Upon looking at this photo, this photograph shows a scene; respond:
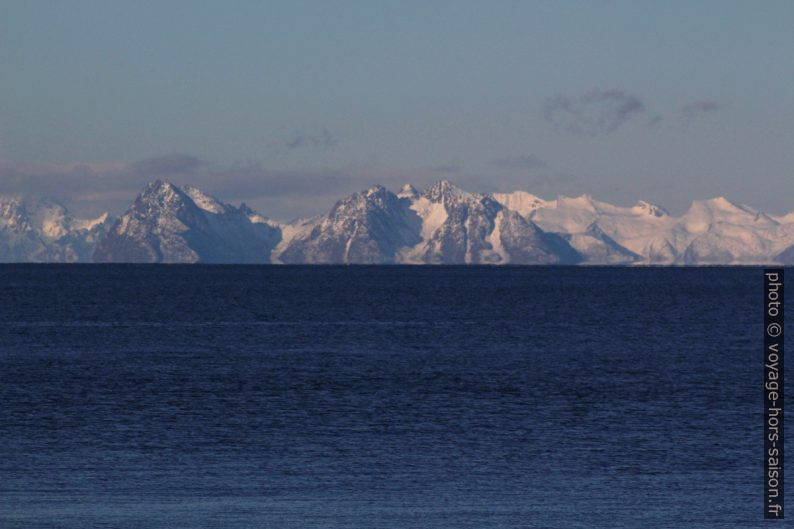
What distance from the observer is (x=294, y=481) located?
4659 cm

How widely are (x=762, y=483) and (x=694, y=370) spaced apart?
47781mm

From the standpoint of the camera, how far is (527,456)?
5222 centimetres

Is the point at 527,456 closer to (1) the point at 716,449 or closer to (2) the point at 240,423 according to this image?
(1) the point at 716,449

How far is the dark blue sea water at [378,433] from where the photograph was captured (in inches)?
1654

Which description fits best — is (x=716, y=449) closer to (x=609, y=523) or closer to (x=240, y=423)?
(x=609, y=523)

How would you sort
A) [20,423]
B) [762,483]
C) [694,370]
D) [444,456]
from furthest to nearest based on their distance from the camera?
1. [694,370]
2. [20,423]
3. [444,456]
4. [762,483]

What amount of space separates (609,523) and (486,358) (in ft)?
206

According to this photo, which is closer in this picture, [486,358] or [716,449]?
[716,449]

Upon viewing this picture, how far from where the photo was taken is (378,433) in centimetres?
5891

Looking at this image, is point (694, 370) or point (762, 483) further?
point (694, 370)

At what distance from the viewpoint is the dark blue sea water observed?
42000mm

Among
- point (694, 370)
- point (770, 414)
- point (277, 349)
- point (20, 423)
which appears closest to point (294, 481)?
point (20, 423)

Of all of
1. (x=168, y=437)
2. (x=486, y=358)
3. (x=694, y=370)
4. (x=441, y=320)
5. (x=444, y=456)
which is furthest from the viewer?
(x=441, y=320)

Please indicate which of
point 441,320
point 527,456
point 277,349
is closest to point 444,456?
point 527,456
